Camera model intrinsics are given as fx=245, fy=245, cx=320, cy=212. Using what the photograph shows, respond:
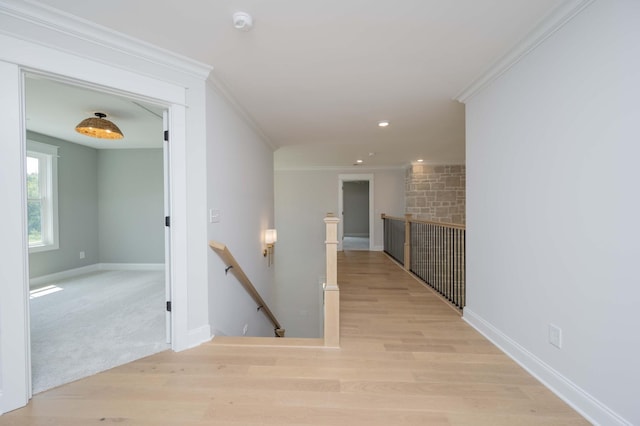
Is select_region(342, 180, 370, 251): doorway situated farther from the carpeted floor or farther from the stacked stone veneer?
the carpeted floor

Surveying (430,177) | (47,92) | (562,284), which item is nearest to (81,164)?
(47,92)

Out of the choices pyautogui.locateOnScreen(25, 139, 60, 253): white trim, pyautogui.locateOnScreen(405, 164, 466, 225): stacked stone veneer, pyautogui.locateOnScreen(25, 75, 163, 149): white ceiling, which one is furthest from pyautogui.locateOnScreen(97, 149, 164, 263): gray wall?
pyautogui.locateOnScreen(405, 164, 466, 225): stacked stone veneer

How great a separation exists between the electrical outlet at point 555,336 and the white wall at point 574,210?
0.03 metres

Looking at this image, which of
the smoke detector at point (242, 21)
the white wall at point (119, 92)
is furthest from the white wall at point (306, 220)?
the smoke detector at point (242, 21)

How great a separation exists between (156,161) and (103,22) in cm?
379

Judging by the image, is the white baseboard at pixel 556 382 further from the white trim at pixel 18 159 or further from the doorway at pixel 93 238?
the white trim at pixel 18 159

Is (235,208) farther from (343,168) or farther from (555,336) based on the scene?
(343,168)

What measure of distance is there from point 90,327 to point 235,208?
1.81 meters

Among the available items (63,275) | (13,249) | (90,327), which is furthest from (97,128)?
(63,275)

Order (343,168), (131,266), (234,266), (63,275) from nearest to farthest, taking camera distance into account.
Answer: (234,266), (63,275), (131,266), (343,168)

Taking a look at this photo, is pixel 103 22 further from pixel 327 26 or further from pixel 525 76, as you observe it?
pixel 525 76

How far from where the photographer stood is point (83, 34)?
65.6 inches

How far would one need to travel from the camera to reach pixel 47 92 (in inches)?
104

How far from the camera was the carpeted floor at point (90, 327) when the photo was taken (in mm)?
1868
